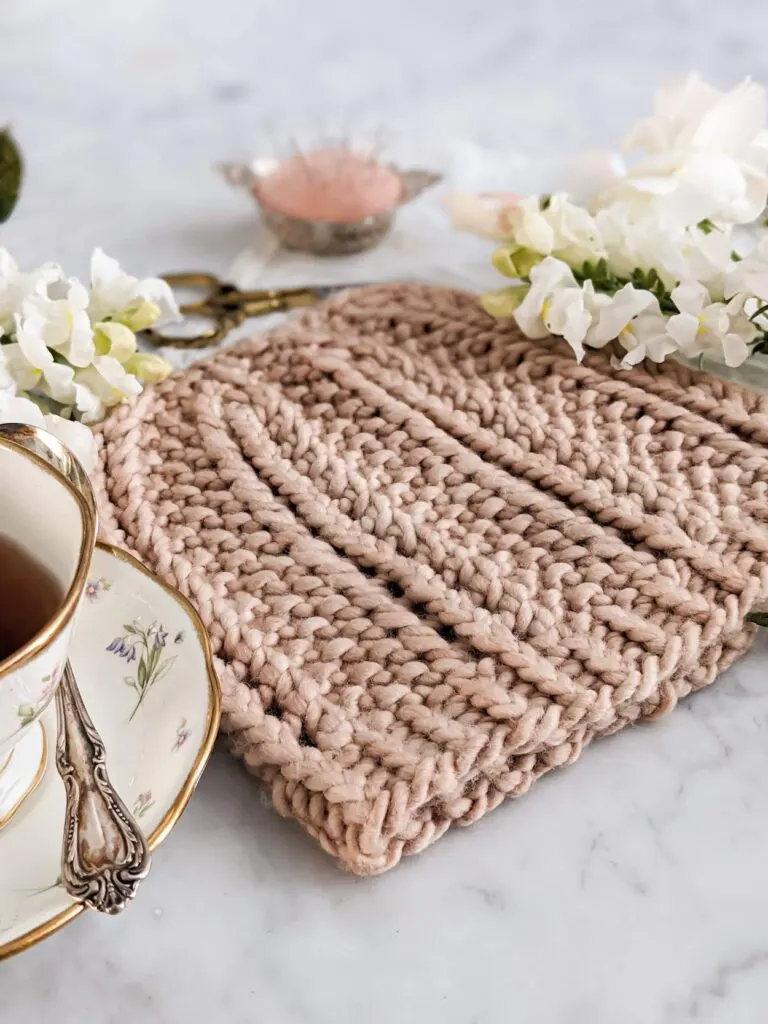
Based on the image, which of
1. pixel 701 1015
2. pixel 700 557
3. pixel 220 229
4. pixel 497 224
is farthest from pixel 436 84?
pixel 701 1015

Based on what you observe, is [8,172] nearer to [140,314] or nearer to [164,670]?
[140,314]

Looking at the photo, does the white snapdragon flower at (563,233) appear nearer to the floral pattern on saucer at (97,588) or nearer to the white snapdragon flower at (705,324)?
the white snapdragon flower at (705,324)

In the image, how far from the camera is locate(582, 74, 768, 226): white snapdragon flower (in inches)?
26.0

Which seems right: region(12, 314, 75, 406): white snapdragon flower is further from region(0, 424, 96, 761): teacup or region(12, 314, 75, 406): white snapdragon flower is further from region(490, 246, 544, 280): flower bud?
region(490, 246, 544, 280): flower bud

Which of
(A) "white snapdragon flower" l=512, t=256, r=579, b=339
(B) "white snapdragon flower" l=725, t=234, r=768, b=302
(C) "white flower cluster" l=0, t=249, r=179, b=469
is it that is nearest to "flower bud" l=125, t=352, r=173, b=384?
(C) "white flower cluster" l=0, t=249, r=179, b=469

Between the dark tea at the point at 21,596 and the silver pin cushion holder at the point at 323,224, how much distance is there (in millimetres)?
486

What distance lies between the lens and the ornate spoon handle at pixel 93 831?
0.40 metres

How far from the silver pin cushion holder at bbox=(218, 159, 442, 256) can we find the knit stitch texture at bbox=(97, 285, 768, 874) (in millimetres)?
195

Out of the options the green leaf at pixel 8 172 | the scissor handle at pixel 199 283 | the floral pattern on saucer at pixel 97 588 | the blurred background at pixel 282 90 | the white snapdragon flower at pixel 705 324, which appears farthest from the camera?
the blurred background at pixel 282 90

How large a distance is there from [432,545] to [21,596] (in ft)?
0.67

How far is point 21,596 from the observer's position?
454mm

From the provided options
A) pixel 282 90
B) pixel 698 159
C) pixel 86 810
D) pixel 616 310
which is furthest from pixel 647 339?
pixel 282 90

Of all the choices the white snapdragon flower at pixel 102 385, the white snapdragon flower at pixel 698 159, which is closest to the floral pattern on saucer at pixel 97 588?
the white snapdragon flower at pixel 102 385

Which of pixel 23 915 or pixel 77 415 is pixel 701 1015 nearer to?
pixel 23 915
